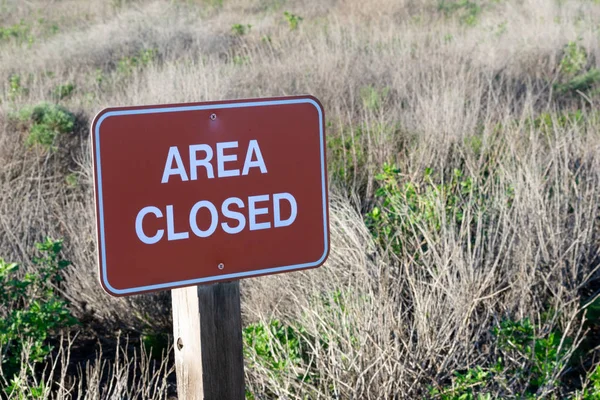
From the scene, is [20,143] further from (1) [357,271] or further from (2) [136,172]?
(2) [136,172]

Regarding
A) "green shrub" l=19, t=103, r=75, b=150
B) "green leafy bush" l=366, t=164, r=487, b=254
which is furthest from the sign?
"green shrub" l=19, t=103, r=75, b=150

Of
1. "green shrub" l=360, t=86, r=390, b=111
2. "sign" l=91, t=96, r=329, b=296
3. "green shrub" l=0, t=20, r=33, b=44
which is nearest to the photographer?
"sign" l=91, t=96, r=329, b=296

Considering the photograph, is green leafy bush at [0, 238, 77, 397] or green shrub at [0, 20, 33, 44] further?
green shrub at [0, 20, 33, 44]

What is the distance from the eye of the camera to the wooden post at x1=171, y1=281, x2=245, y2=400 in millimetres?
1786

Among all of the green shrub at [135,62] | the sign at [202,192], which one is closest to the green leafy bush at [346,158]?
the sign at [202,192]

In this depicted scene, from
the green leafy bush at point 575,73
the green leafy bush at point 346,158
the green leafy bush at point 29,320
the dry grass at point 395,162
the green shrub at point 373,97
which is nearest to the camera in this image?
the dry grass at point 395,162

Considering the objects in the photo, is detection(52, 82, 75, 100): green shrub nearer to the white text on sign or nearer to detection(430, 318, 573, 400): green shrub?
detection(430, 318, 573, 400): green shrub

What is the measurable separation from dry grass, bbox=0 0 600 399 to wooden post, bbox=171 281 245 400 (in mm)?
744

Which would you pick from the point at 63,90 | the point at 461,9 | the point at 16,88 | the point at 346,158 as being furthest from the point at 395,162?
the point at 461,9

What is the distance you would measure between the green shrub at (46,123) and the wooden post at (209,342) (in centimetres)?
507

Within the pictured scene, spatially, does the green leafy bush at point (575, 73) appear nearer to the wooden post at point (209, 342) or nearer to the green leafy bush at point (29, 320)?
the green leafy bush at point (29, 320)

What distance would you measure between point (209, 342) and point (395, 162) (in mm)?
4206

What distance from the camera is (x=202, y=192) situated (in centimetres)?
169

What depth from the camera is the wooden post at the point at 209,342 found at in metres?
1.79
